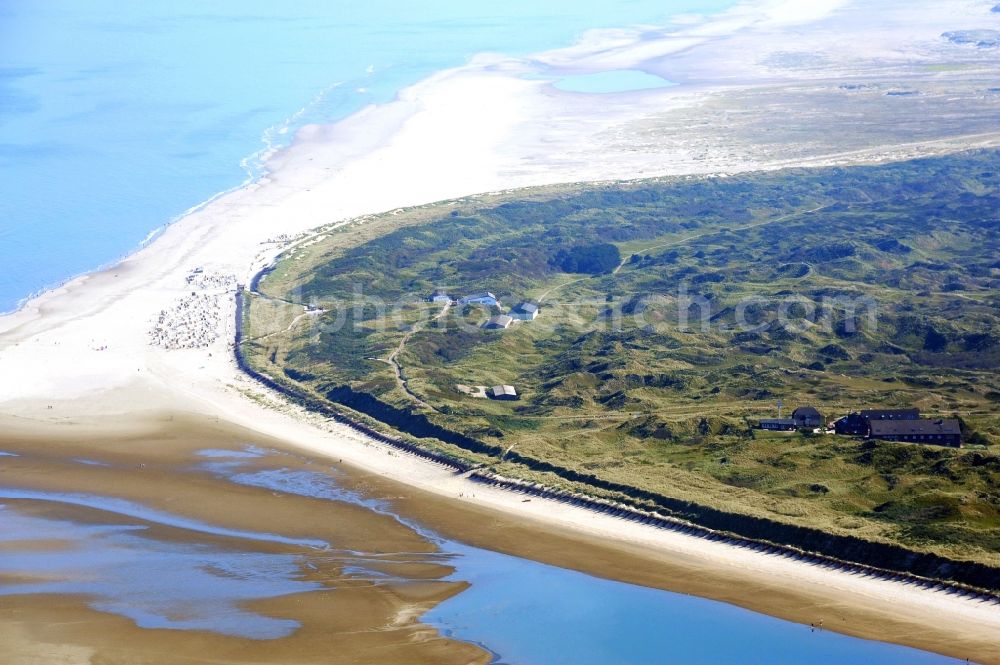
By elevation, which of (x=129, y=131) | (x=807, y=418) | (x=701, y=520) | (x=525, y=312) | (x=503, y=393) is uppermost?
(x=129, y=131)

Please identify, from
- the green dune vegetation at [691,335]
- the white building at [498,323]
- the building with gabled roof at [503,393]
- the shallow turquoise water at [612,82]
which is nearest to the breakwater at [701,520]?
the green dune vegetation at [691,335]

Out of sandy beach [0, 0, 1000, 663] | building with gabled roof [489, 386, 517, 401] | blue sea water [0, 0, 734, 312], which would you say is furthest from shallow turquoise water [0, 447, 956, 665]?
blue sea water [0, 0, 734, 312]

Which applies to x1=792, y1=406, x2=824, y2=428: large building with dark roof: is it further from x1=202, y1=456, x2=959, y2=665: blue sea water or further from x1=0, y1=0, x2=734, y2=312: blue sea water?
x1=0, y1=0, x2=734, y2=312: blue sea water

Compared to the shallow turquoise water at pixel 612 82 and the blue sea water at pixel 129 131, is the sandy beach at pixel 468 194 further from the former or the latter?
the blue sea water at pixel 129 131

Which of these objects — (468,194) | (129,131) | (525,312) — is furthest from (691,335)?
(129,131)

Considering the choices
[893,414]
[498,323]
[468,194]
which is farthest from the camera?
[468,194]

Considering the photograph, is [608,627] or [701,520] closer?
[608,627]

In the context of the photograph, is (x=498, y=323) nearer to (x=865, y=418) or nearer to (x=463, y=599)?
(x=865, y=418)
